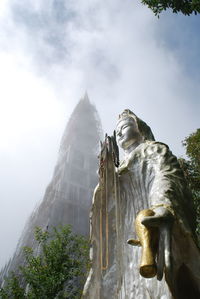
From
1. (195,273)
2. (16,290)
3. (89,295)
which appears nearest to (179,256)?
(195,273)

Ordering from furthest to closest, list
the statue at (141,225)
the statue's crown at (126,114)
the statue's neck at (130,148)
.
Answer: the statue's crown at (126,114) < the statue's neck at (130,148) < the statue at (141,225)

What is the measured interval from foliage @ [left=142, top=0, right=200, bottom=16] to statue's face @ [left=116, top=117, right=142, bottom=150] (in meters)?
2.46

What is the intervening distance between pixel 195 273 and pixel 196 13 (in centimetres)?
433

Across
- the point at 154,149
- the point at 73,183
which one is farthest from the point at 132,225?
the point at 73,183

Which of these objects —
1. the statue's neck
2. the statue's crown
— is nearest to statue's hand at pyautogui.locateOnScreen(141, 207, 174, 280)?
the statue's neck

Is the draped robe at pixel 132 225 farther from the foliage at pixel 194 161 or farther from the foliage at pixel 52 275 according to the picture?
the foliage at pixel 52 275

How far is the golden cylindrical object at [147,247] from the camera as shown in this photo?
1520 mm

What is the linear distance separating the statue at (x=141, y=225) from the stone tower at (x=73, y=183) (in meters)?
23.1

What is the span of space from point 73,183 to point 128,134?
29.6 meters

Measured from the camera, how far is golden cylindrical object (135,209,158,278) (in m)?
1.52

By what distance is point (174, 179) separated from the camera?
2.34 metres

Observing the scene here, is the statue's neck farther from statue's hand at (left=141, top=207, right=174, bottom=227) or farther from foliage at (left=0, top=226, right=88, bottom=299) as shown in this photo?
foliage at (left=0, top=226, right=88, bottom=299)

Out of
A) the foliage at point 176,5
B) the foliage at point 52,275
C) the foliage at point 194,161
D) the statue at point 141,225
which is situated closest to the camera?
the statue at point 141,225

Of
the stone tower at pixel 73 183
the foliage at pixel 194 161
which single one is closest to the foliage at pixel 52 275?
the foliage at pixel 194 161
